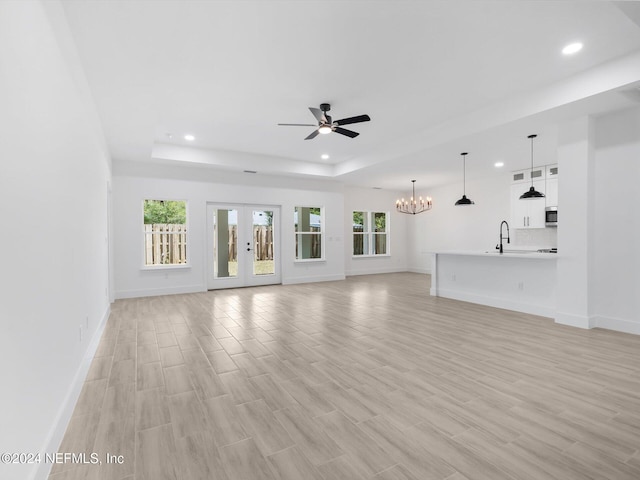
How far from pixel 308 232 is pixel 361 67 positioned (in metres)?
5.74

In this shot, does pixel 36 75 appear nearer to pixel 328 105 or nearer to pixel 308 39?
pixel 308 39

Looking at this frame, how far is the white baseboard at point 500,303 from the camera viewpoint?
16.3 ft

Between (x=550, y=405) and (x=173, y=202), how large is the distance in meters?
7.39

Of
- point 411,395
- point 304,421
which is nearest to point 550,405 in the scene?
point 411,395

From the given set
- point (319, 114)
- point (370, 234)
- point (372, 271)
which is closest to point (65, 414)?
point (319, 114)

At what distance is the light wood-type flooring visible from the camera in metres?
1.76

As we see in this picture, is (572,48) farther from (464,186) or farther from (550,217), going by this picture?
(464,186)

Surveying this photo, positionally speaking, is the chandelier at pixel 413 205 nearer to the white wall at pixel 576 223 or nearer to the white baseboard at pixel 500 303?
the white baseboard at pixel 500 303

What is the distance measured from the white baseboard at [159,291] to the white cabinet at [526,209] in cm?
795

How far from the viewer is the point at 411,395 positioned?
2506mm

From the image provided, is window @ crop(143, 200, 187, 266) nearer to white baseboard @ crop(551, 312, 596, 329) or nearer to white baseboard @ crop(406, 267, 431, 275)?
white baseboard @ crop(551, 312, 596, 329)

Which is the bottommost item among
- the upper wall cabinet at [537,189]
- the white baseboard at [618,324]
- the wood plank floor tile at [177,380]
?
the wood plank floor tile at [177,380]

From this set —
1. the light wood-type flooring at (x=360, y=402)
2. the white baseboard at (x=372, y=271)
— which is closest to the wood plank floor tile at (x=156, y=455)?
the light wood-type flooring at (x=360, y=402)

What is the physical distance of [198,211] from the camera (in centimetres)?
739
